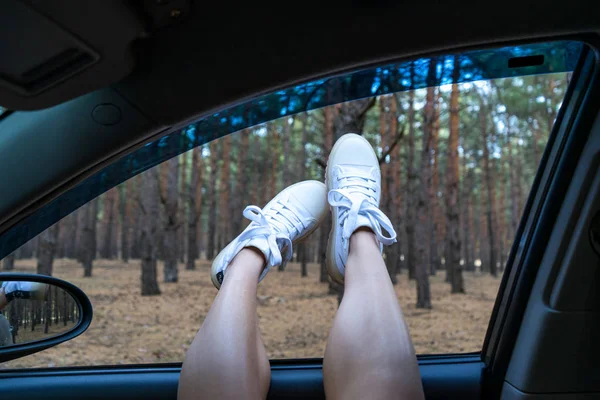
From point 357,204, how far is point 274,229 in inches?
12.9

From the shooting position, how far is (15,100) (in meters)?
1.01

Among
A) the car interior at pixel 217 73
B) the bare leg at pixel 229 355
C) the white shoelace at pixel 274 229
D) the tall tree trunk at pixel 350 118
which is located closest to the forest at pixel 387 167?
the tall tree trunk at pixel 350 118

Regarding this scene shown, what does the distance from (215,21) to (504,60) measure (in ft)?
2.30

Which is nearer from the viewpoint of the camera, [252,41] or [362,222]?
[252,41]

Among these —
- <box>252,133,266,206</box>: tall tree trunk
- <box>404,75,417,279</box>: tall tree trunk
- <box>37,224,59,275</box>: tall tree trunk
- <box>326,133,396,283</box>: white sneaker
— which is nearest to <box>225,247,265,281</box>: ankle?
<box>326,133,396,283</box>: white sneaker

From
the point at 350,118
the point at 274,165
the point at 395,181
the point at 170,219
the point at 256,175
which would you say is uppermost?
the point at 274,165

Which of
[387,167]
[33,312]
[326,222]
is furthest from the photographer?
[387,167]

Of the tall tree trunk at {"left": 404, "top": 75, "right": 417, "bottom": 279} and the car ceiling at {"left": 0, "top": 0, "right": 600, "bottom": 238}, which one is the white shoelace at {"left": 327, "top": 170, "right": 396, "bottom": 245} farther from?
the tall tree trunk at {"left": 404, "top": 75, "right": 417, "bottom": 279}

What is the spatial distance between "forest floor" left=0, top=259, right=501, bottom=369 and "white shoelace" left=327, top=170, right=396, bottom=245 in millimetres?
1854

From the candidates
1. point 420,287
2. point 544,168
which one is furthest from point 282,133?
point 544,168

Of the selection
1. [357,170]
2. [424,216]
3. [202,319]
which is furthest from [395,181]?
[357,170]

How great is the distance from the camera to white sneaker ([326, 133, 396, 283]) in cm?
174

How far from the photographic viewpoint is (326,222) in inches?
103

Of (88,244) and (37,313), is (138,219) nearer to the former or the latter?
(88,244)
